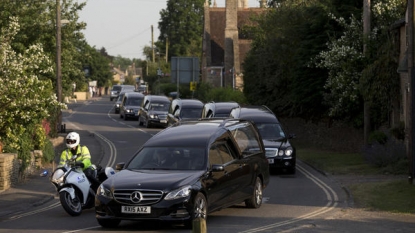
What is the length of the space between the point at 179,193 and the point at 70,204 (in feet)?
10.1

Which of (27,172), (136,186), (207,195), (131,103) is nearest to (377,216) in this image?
(207,195)

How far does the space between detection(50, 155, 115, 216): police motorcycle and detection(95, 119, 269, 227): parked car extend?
112 cm

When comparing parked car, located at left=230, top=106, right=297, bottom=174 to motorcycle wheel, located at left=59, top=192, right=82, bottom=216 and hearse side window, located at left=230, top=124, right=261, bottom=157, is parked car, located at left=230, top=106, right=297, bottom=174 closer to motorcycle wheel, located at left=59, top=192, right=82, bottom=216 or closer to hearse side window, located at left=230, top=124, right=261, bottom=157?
hearse side window, located at left=230, top=124, right=261, bottom=157

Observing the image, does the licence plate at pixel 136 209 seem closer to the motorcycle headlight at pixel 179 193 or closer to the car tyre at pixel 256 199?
the motorcycle headlight at pixel 179 193

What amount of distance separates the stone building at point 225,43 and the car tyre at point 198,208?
54.3 meters

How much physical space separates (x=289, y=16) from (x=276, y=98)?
4.11 meters

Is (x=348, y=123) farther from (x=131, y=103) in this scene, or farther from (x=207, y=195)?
(x=131, y=103)

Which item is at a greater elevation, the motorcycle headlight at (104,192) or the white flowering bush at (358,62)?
the white flowering bush at (358,62)

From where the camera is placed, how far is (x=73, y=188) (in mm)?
15922

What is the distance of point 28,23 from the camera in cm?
3794

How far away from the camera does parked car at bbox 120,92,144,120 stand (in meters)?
56.1

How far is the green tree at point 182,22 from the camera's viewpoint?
405ft

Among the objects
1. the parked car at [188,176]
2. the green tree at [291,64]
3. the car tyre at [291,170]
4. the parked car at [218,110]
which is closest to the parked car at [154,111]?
the green tree at [291,64]

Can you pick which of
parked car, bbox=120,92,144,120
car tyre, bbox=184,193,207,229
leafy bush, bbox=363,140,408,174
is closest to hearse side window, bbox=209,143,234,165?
car tyre, bbox=184,193,207,229
